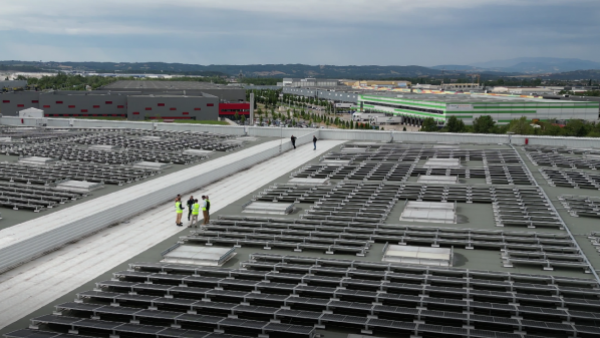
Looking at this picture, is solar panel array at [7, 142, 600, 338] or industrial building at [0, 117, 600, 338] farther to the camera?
industrial building at [0, 117, 600, 338]

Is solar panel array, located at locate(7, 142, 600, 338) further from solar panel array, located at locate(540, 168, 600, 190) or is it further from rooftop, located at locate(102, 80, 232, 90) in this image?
rooftop, located at locate(102, 80, 232, 90)

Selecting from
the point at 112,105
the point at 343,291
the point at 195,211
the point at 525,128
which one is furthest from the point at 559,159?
the point at 112,105

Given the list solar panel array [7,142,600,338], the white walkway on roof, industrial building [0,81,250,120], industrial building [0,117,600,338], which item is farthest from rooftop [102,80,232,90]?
solar panel array [7,142,600,338]

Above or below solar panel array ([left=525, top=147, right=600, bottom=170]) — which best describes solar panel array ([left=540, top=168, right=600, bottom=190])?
below

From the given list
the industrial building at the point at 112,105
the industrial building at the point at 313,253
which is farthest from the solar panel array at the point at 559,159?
the industrial building at the point at 112,105

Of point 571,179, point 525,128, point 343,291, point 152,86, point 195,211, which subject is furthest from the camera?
point 152,86

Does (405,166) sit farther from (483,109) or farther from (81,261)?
(483,109)
